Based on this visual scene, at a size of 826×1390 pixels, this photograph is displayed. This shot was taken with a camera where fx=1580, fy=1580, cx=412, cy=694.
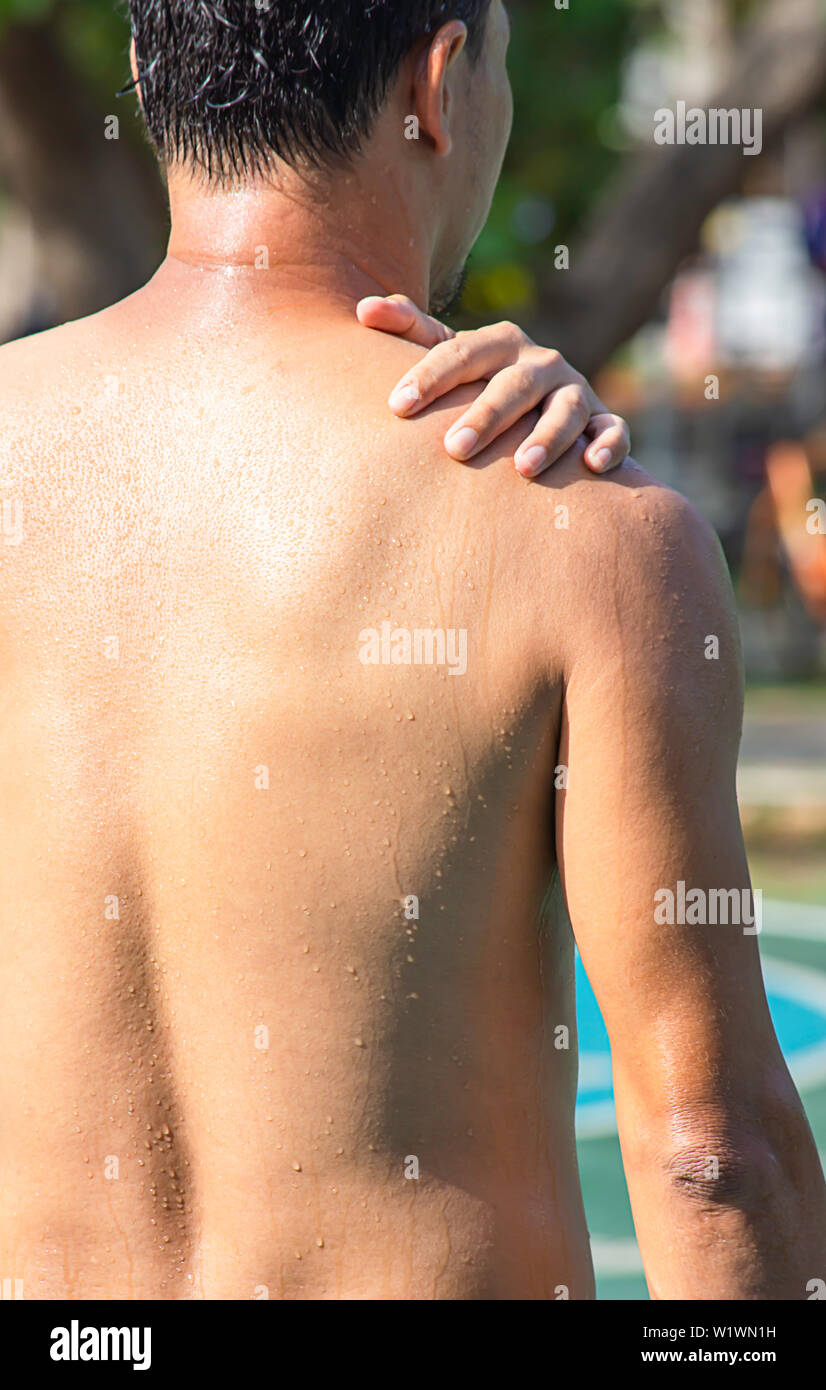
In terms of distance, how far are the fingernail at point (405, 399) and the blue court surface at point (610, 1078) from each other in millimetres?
2221

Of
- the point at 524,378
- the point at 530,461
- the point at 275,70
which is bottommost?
the point at 530,461

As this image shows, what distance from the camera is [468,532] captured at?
1354mm

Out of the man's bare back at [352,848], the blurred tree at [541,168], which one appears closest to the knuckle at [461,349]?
the man's bare back at [352,848]

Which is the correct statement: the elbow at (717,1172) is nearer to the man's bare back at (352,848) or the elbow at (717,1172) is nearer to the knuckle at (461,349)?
the man's bare back at (352,848)

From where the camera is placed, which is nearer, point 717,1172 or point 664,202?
point 717,1172

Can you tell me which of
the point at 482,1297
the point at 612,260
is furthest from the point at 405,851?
the point at 612,260

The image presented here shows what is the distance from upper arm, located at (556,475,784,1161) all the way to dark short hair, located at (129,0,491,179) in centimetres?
46

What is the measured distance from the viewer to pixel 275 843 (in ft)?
4.49

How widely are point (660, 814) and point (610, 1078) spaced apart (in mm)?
4221

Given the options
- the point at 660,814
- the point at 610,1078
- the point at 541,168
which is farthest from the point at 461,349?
the point at 541,168

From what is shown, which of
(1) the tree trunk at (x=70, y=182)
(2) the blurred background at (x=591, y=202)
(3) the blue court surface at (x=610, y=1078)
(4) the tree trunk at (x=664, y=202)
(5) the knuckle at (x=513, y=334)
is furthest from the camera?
(4) the tree trunk at (x=664, y=202)

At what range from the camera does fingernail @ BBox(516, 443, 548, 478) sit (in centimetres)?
135

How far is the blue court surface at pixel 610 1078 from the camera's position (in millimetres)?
4277

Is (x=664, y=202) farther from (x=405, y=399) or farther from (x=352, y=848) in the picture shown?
(x=352, y=848)
